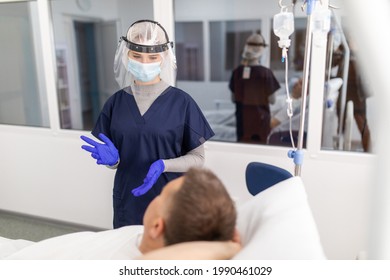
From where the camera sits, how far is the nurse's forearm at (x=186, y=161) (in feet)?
4.50

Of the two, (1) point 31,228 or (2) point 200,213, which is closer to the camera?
(2) point 200,213

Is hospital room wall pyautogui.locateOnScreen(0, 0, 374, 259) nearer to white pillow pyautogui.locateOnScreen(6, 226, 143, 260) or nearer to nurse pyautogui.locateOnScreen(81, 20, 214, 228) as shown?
nurse pyautogui.locateOnScreen(81, 20, 214, 228)

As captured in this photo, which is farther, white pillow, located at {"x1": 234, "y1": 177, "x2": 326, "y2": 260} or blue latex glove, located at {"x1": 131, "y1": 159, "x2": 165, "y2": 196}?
blue latex glove, located at {"x1": 131, "y1": 159, "x2": 165, "y2": 196}

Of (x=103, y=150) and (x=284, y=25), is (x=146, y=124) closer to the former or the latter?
(x=103, y=150)

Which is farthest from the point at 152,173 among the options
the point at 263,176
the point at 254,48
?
the point at 254,48

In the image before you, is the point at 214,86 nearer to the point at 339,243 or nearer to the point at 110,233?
the point at 339,243

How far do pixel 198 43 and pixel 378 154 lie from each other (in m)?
4.38

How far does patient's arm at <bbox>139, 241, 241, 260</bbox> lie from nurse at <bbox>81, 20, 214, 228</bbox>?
584 mm

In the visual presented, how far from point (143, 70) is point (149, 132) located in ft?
0.81

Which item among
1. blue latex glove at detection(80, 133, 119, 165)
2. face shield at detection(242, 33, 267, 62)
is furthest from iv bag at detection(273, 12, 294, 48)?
face shield at detection(242, 33, 267, 62)

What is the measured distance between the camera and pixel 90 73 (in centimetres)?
518

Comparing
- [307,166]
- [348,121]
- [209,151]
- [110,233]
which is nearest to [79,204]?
[209,151]

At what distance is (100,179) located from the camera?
230cm

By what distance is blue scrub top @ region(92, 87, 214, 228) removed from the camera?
4.72 feet
